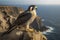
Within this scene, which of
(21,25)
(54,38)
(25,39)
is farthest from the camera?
(54,38)

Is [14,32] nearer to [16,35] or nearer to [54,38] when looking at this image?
[16,35]

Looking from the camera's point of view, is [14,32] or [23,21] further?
[23,21]

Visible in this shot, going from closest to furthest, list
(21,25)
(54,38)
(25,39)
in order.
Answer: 1. (25,39)
2. (21,25)
3. (54,38)

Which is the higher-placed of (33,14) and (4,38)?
(33,14)

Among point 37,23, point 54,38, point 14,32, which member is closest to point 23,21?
point 14,32

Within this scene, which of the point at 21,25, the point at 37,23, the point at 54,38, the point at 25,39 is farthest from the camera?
the point at 37,23

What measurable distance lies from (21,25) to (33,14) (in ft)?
3.75

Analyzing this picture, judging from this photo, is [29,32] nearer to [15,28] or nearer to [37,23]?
[15,28]

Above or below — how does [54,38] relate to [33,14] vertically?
below

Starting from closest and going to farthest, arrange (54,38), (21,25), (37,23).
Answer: (21,25)
(54,38)
(37,23)

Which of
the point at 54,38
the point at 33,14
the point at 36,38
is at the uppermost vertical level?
the point at 33,14

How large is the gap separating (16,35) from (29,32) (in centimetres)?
99

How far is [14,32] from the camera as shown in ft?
47.6

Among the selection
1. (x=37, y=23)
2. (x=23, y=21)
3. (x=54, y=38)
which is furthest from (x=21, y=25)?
(x=37, y=23)
